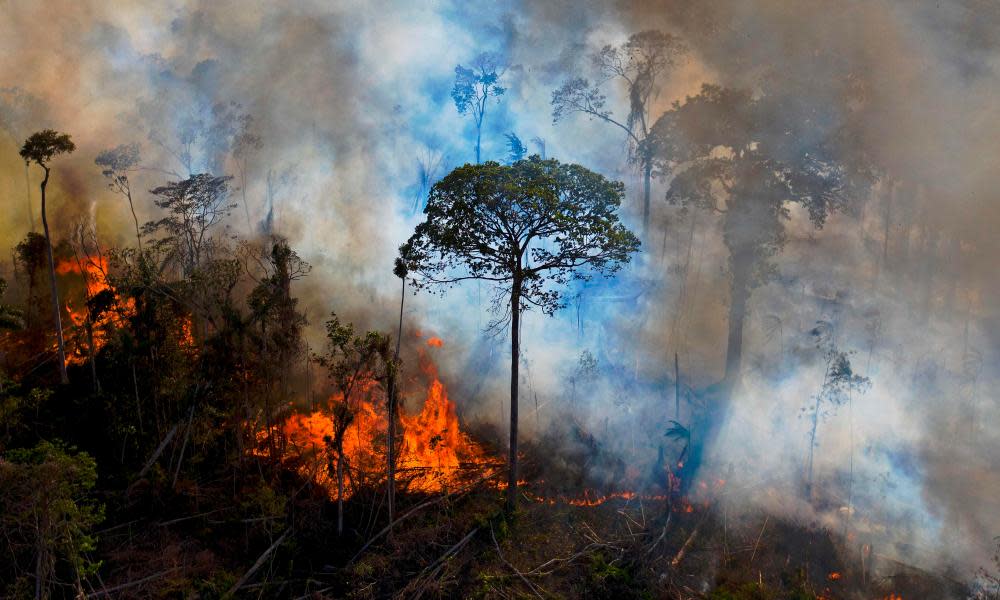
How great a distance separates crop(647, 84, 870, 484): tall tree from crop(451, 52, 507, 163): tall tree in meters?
14.8

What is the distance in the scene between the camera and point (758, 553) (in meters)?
21.2

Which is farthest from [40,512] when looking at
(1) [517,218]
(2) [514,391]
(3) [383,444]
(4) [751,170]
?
(4) [751,170]

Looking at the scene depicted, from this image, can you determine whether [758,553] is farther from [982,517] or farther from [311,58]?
[311,58]

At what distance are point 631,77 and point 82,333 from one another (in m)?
34.3

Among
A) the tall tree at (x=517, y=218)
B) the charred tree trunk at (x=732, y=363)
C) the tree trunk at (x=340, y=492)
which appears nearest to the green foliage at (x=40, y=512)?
the tree trunk at (x=340, y=492)

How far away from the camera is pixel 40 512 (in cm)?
1423

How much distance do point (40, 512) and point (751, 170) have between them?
30.6 meters

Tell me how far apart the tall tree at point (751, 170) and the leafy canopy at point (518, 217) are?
12488 mm

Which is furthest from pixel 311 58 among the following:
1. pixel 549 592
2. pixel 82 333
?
pixel 549 592

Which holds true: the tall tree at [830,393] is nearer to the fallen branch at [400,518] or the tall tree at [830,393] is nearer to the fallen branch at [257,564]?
the fallen branch at [400,518]

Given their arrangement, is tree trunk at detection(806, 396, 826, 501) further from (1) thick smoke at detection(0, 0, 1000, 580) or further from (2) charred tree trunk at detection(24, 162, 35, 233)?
(2) charred tree trunk at detection(24, 162, 35, 233)

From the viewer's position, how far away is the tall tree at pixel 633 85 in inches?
1448

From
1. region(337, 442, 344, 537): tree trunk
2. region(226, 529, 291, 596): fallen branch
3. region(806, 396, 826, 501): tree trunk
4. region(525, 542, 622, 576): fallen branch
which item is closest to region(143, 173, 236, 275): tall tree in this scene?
region(337, 442, 344, 537): tree trunk

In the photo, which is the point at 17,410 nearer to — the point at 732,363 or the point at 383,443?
the point at 383,443
